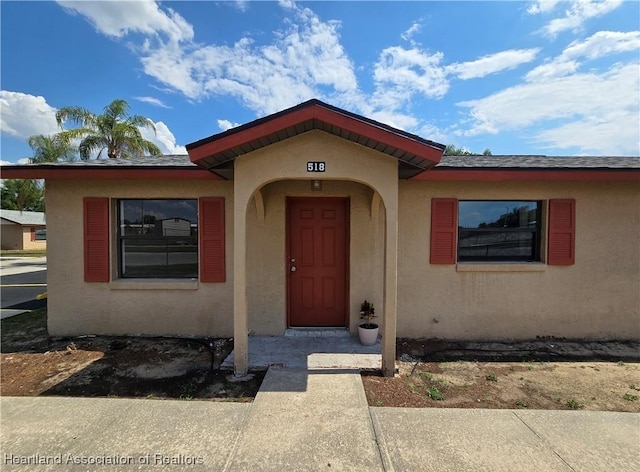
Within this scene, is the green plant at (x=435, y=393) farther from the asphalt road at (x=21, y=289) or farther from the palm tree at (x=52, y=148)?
the palm tree at (x=52, y=148)

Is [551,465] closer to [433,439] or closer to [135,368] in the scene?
[433,439]

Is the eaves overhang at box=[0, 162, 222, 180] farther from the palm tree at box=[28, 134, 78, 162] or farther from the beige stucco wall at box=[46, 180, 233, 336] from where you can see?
the palm tree at box=[28, 134, 78, 162]

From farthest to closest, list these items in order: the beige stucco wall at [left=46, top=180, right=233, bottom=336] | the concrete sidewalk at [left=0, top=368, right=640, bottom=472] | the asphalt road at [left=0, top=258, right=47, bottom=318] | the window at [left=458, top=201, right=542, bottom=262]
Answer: the asphalt road at [left=0, top=258, right=47, bottom=318], the window at [left=458, top=201, right=542, bottom=262], the beige stucco wall at [left=46, top=180, right=233, bottom=336], the concrete sidewalk at [left=0, top=368, right=640, bottom=472]

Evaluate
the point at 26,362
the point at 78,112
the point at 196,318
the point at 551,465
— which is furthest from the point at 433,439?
the point at 78,112

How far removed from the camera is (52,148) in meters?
17.6

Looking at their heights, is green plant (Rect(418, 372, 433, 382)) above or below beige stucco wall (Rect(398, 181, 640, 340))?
below

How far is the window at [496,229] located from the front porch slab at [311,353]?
2451 millimetres

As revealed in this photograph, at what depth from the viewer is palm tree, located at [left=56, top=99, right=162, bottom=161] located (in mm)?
14898

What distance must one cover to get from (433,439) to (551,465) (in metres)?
0.89

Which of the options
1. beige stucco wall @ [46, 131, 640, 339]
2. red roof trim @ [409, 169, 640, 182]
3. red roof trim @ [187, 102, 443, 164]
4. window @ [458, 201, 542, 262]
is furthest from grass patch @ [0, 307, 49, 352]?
window @ [458, 201, 542, 262]

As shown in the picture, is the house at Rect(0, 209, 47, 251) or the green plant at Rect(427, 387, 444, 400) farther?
the house at Rect(0, 209, 47, 251)

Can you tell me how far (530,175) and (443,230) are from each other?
1583mm

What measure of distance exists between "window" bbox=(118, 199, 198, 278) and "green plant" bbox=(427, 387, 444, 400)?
4.22 m

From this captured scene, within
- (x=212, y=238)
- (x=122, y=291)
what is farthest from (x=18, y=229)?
(x=212, y=238)
